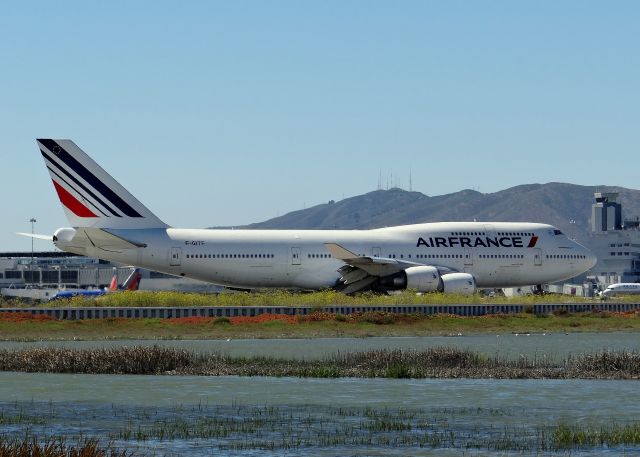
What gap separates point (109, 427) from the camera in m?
26.3

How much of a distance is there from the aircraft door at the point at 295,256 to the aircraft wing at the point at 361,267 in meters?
1.73

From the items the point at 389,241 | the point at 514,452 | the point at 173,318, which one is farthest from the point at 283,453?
the point at 389,241

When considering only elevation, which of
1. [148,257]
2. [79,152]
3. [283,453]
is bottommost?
[283,453]

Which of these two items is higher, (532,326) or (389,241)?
(389,241)

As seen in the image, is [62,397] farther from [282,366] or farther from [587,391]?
[587,391]

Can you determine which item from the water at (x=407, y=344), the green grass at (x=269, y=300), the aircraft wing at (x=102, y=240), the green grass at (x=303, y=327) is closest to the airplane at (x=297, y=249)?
the aircraft wing at (x=102, y=240)

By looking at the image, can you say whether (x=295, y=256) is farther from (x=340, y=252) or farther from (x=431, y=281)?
(x=431, y=281)

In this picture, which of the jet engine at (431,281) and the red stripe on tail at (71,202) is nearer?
the red stripe on tail at (71,202)

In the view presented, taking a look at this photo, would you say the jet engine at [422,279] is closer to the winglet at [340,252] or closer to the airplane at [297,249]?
the airplane at [297,249]

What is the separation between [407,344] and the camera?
2009 inches

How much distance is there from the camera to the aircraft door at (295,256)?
71.8 metres

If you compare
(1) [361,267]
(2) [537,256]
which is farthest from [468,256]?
(1) [361,267]

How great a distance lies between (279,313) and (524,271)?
20.4m

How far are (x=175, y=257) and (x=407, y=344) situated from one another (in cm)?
2236
